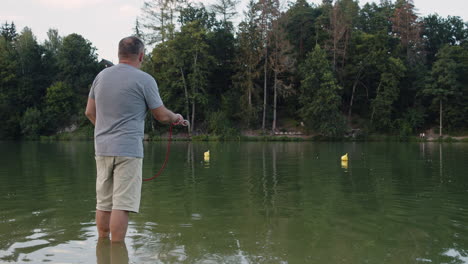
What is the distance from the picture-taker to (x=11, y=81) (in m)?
59.3

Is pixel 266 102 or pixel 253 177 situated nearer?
pixel 253 177

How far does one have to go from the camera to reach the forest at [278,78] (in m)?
49.6

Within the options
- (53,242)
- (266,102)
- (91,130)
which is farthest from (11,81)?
(53,242)

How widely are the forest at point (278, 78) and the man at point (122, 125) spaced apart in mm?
42915

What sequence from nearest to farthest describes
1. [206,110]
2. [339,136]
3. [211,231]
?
[211,231] < [339,136] < [206,110]

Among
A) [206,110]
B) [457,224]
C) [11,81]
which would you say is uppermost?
[11,81]

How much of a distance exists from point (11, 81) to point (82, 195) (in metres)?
57.4

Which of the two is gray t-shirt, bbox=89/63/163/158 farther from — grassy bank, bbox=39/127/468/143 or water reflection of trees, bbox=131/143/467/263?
grassy bank, bbox=39/127/468/143

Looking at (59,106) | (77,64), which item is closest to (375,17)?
(77,64)

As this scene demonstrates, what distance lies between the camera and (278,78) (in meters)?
54.6

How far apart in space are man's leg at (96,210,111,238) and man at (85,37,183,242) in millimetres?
209

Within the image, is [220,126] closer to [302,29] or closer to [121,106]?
[302,29]

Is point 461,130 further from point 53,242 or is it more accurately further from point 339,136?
point 53,242

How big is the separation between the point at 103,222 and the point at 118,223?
1.38 feet
